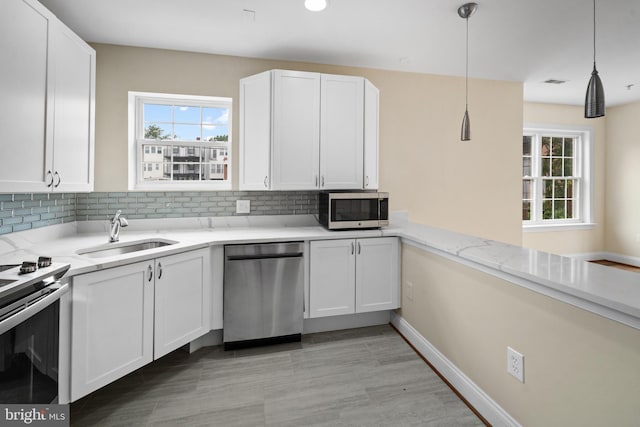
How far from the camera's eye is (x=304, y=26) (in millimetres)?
2562

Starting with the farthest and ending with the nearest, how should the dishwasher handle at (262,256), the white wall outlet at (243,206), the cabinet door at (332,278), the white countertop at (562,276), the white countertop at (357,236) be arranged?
the white wall outlet at (243,206) < the cabinet door at (332,278) < the dishwasher handle at (262,256) < the white countertop at (357,236) < the white countertop at (562,276)

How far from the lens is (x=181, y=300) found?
224 centimetres

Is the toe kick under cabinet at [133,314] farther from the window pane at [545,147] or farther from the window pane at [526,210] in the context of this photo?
the window pane at [545,147]

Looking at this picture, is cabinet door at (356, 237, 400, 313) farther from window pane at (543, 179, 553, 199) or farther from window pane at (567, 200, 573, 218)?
window pane at (567, 200, 573, 218)

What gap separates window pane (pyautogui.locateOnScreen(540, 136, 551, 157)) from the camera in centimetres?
533

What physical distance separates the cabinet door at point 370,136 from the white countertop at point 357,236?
0.54 meters

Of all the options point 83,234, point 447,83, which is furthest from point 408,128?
point 83,234

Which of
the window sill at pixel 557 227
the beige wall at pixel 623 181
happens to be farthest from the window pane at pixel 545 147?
the window sill at pixel 557 227

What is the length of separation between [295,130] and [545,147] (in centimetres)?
472

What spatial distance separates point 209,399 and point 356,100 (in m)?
2.59

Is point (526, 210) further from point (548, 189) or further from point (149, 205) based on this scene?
point (149, 205)

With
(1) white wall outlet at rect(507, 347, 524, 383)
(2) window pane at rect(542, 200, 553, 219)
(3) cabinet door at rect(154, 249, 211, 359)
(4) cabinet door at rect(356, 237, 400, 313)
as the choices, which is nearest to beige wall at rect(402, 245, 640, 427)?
(1) white wall outlet at rect(507, 347, 524, 383)

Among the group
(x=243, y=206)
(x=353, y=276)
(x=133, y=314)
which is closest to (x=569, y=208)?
(x=353, y=276)

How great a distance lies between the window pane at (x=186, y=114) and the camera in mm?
3113
